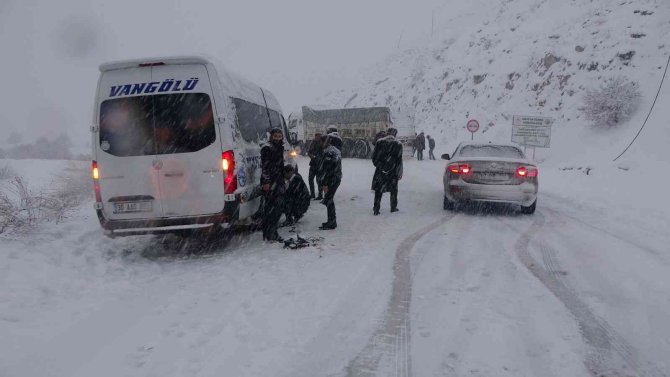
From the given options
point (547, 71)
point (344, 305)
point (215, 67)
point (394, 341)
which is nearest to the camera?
point (394, 341)

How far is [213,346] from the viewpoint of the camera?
322cm

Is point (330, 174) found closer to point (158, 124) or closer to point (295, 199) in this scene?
point (295, 199)

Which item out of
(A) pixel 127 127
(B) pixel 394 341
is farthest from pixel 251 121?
(B) pixel 394 341

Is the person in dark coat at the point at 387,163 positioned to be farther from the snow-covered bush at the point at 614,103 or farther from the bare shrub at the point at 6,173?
the bare shrub at the point at 6,173

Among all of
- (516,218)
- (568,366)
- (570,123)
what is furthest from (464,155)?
(570,123)

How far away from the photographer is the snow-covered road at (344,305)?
300 cm

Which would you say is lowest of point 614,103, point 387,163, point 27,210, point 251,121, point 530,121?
point 27,210

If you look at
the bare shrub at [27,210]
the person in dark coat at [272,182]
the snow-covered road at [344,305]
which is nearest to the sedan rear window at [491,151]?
the snow-covered road at [344,305]

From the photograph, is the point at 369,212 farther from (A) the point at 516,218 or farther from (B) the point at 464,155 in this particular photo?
(A) the point at 516,218

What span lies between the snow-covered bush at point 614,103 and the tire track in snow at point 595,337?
54.1 ft

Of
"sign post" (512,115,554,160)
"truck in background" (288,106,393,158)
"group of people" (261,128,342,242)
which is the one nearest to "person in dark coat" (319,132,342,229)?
"group of people" (261,128,342,242)

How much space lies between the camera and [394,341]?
327cm

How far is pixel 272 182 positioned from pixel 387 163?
2.90 meters

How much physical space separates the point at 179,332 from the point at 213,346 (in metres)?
0.46
